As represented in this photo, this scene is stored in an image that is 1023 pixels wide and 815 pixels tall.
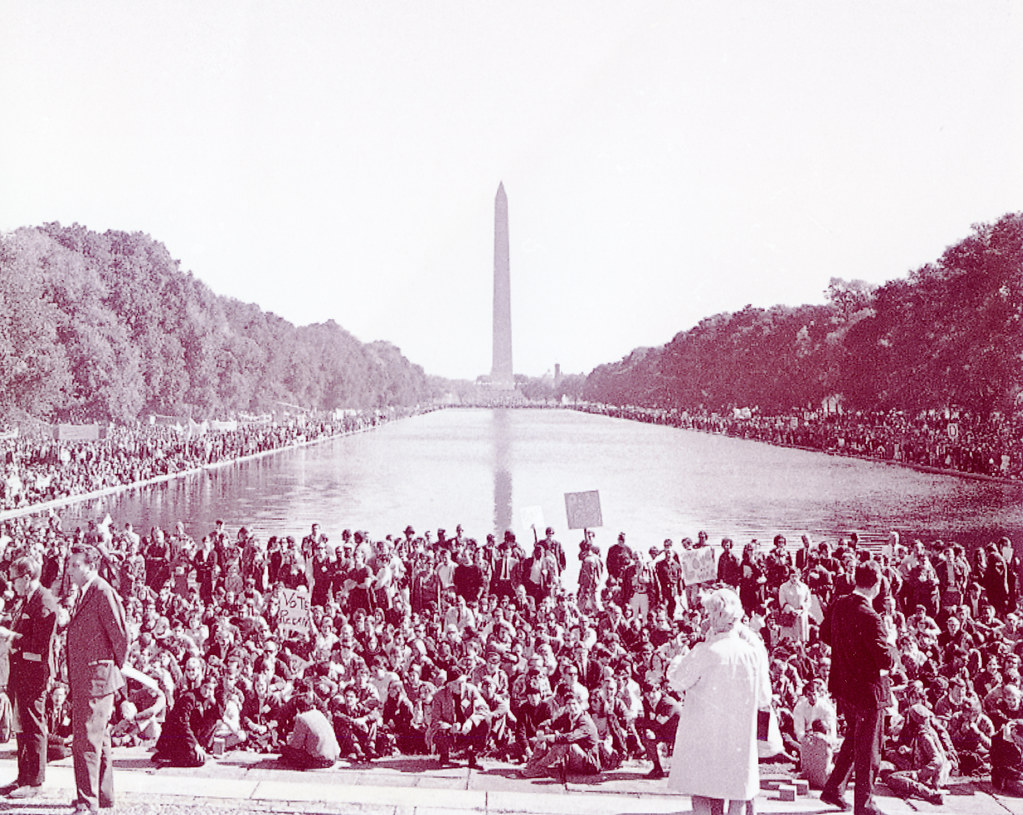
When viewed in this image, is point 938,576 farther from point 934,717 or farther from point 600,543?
point 600,543

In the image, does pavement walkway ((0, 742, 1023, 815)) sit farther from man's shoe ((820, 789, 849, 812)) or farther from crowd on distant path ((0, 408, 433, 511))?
crowd on distant path ((0, 408, 433, 511))

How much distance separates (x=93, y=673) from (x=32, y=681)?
23.7 inches

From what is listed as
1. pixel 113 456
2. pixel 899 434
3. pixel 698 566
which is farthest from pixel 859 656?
pixel 899 434

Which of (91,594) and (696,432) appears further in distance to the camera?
(696,432)

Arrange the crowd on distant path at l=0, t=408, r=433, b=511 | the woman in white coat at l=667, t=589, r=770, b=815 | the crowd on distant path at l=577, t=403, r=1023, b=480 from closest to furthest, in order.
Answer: the woman in white coat at l=667, t=589, r=770, b=815 → the crowd on distant path at l=0, t=408, r=433, b=511 → the crowd on distant path at l=577, t=403, r=1023, b=480

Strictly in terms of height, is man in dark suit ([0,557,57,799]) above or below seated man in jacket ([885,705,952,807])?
above

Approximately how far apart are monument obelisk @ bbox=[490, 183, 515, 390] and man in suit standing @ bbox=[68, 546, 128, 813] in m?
109

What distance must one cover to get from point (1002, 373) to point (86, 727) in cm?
2957

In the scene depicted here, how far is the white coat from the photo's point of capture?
534 centimetres

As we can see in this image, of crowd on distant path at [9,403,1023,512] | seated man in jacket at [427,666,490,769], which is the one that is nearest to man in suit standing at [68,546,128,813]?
seated man in jacket at [427,666,490,769]

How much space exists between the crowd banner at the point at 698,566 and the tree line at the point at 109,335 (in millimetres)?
18120

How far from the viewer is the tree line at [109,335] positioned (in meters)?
27.0

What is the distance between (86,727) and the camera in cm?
586

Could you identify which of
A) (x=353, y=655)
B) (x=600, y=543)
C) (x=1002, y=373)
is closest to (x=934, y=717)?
(x=353, y=655)
